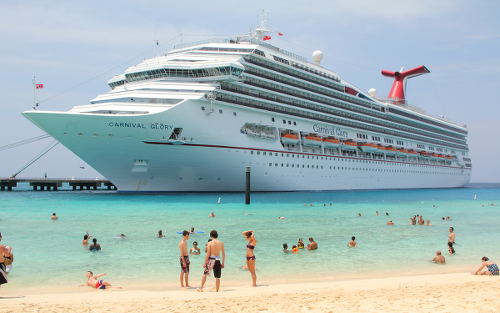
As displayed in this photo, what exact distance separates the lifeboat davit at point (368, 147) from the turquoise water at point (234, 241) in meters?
25.9

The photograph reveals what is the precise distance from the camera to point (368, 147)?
59188 millimetres

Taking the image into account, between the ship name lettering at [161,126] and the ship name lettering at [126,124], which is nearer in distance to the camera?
the ship name lettering at [126,124]

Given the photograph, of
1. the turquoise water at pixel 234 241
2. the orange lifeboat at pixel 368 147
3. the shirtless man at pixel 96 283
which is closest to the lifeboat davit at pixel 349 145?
the orange lifeboat at pixel 368 147

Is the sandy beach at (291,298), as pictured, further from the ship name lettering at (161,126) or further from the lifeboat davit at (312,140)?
the lifeboat davit at (312,140)

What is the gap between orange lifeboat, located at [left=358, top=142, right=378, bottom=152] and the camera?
58.5 m

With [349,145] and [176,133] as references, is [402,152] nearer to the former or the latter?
[349,145]

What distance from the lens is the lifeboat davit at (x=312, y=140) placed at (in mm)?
47500

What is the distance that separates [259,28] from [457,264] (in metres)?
40.7

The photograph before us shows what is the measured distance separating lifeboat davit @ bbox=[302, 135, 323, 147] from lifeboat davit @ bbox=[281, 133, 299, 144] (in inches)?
74.5

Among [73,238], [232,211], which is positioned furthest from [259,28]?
[73,238]

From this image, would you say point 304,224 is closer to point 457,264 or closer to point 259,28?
point 457,264

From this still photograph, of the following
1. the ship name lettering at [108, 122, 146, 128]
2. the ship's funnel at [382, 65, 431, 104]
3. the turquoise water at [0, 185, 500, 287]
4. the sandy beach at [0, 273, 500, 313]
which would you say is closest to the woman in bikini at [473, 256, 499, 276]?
the sandy beach at [0, 273, 500, 313]

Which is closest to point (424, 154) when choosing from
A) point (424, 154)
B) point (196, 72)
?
point (424, 154)

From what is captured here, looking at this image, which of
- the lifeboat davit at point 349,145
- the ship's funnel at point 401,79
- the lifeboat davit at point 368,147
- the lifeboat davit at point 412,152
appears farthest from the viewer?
the ship's funnel at point 401,79
